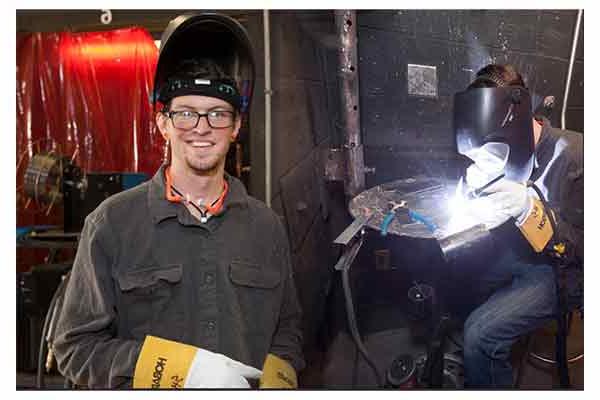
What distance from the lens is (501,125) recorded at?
1.25 metres

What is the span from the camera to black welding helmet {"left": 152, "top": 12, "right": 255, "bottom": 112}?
1.25 m

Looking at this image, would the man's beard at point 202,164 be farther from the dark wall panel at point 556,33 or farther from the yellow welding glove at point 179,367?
the dark wall panel at point 556,33

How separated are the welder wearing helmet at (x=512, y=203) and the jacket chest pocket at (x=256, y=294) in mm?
440

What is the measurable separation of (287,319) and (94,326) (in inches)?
16.6

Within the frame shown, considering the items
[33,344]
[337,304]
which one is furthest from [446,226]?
[33,344]

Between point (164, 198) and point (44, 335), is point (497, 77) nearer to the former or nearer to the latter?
point (164, 198)

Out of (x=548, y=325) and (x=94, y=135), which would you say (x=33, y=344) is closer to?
(x=94, y=135)

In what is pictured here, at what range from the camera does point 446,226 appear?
1262mm

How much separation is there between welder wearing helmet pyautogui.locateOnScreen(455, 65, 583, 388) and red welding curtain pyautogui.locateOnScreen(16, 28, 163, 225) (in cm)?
74

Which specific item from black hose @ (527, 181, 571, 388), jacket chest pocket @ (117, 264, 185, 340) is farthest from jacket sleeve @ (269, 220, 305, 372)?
black hose @ (527, 181, 571, 388)

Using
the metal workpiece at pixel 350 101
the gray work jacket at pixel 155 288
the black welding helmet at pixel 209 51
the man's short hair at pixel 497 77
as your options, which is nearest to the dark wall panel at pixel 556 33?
the man's short hair at pixel 497 77

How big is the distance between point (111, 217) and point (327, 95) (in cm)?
56

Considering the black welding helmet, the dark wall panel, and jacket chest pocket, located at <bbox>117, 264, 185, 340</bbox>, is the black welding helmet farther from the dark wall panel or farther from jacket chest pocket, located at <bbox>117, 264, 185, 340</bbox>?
the dark wall panel

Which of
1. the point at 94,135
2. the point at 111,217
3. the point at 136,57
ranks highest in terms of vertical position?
the point at 136,57
